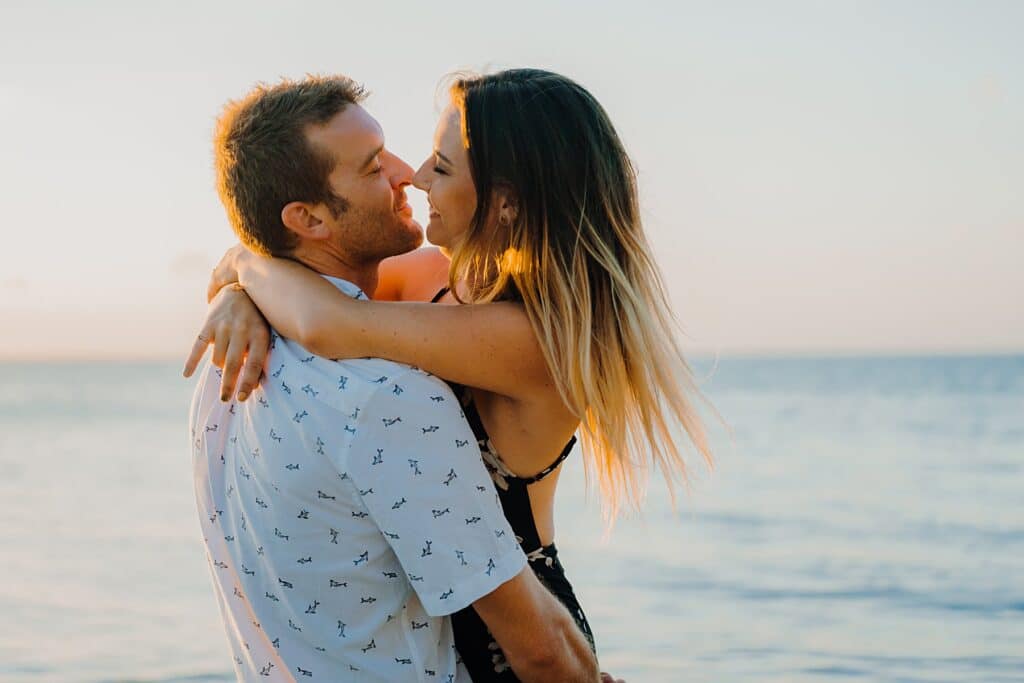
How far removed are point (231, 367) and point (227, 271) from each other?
0.55m

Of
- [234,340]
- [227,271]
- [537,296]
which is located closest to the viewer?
[234,340]

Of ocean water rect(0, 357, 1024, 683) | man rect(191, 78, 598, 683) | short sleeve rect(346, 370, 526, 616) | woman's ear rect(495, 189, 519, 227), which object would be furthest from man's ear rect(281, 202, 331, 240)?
ocean water rect(0, 357, 1024, 683)

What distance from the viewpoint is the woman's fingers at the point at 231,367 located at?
2.30 m

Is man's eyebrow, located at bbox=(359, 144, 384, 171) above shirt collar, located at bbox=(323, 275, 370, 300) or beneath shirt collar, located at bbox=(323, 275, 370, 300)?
above

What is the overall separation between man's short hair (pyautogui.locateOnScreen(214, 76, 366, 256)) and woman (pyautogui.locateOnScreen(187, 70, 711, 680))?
142 mm

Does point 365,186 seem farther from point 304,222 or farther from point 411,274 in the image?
point 411,274

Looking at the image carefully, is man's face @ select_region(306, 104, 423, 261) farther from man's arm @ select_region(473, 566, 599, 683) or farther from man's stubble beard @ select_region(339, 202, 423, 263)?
man's arm @ select_region(473, 566, 599, 683)

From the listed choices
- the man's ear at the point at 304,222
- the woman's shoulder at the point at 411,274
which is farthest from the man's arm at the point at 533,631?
the woman's shoulder at the point at 411,274

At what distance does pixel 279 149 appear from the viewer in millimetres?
2430

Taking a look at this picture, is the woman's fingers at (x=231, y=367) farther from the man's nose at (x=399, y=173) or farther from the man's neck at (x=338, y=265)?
the man's nose at (x=399, y=173)

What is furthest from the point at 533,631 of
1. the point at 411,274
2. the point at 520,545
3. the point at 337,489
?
the point at 411,274

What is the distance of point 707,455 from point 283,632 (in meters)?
1.13

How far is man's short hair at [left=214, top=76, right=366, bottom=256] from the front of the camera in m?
2.43

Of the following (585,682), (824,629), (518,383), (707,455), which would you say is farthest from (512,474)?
(824,629)
